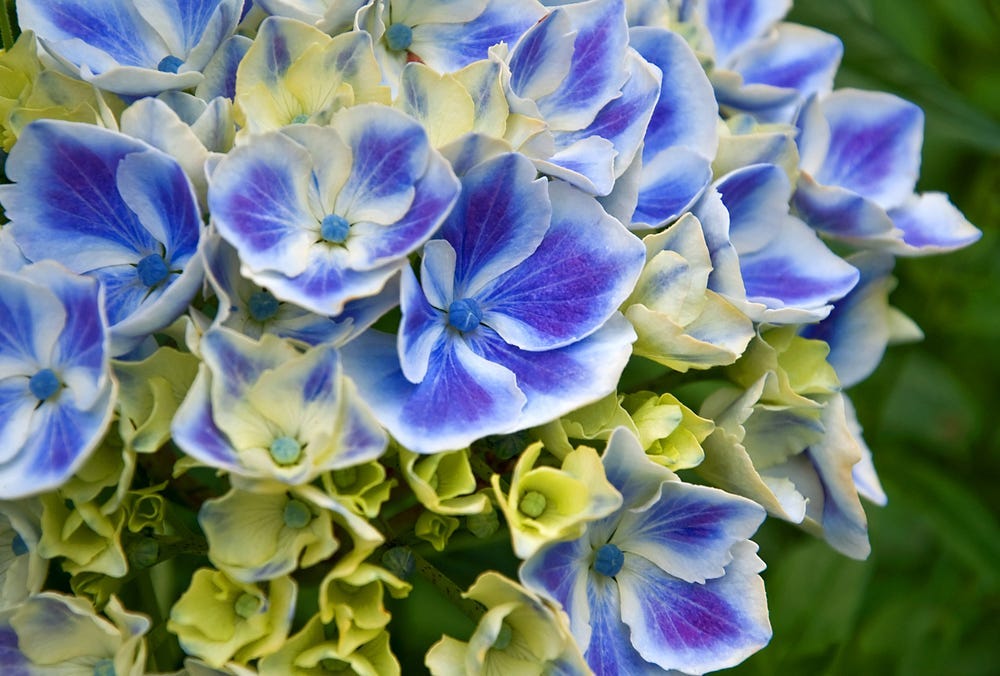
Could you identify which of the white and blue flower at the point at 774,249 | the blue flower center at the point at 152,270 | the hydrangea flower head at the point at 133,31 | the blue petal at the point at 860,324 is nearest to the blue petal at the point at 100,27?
the hydrangea flower head at the point at 133,31

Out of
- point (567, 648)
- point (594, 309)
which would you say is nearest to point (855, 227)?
point (594, 309)

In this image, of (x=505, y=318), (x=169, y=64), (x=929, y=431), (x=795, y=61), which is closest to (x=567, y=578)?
(x=505, y=318)

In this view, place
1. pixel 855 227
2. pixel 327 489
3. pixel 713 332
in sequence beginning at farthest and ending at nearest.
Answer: pixel 855 227 → pixel 713 332 → pixel 327 489

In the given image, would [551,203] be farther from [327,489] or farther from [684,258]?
[327,489]

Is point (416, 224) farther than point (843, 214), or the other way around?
point (843, 214)

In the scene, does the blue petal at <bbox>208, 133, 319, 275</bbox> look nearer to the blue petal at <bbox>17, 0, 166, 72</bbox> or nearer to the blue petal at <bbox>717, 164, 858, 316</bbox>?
the blue petal at <bbox>17, 0, 166, 72</bbox>

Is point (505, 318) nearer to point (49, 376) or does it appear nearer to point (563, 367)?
point (563, 367)
